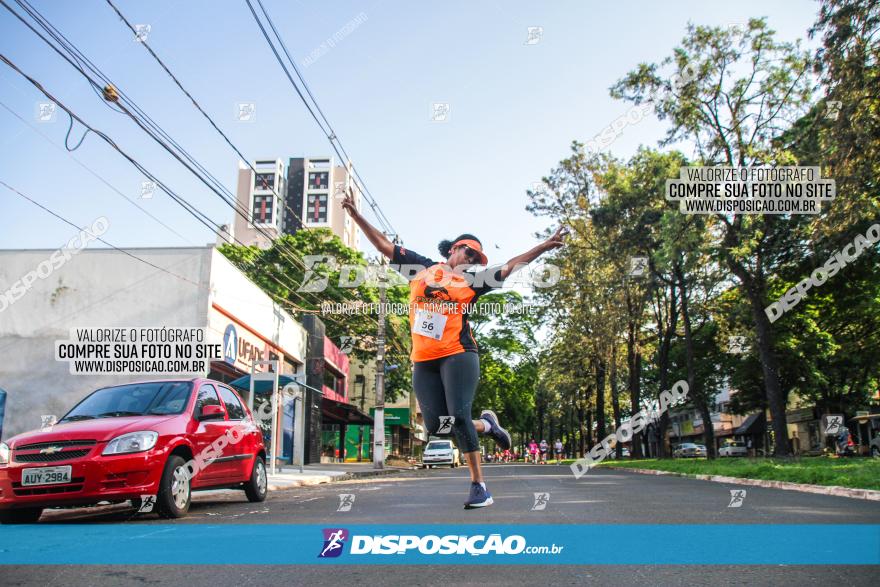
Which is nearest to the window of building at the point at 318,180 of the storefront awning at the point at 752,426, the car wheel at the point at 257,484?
the storefront awning at the point at 752,426

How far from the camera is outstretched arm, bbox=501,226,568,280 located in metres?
5.22

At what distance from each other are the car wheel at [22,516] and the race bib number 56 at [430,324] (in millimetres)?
5108

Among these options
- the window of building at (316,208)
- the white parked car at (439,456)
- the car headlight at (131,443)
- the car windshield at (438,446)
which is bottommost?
the white parked car at (439,456)

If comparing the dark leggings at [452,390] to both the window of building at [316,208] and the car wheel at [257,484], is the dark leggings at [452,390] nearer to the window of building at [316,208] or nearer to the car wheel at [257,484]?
the car wheel at [257,484]

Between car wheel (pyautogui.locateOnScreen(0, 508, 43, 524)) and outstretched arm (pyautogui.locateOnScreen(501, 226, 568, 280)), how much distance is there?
577 cm

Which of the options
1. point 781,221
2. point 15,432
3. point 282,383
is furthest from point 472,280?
point 781,221

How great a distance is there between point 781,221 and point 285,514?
20.8 metres

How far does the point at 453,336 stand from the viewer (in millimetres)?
5074

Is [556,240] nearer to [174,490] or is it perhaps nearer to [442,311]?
[442,311]

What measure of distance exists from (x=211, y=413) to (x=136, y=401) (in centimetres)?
89

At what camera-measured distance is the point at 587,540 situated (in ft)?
16.6

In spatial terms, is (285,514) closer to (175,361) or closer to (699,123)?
(175,361)

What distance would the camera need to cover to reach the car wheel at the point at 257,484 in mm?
9828

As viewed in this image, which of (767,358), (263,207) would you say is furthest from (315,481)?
(263,207)
